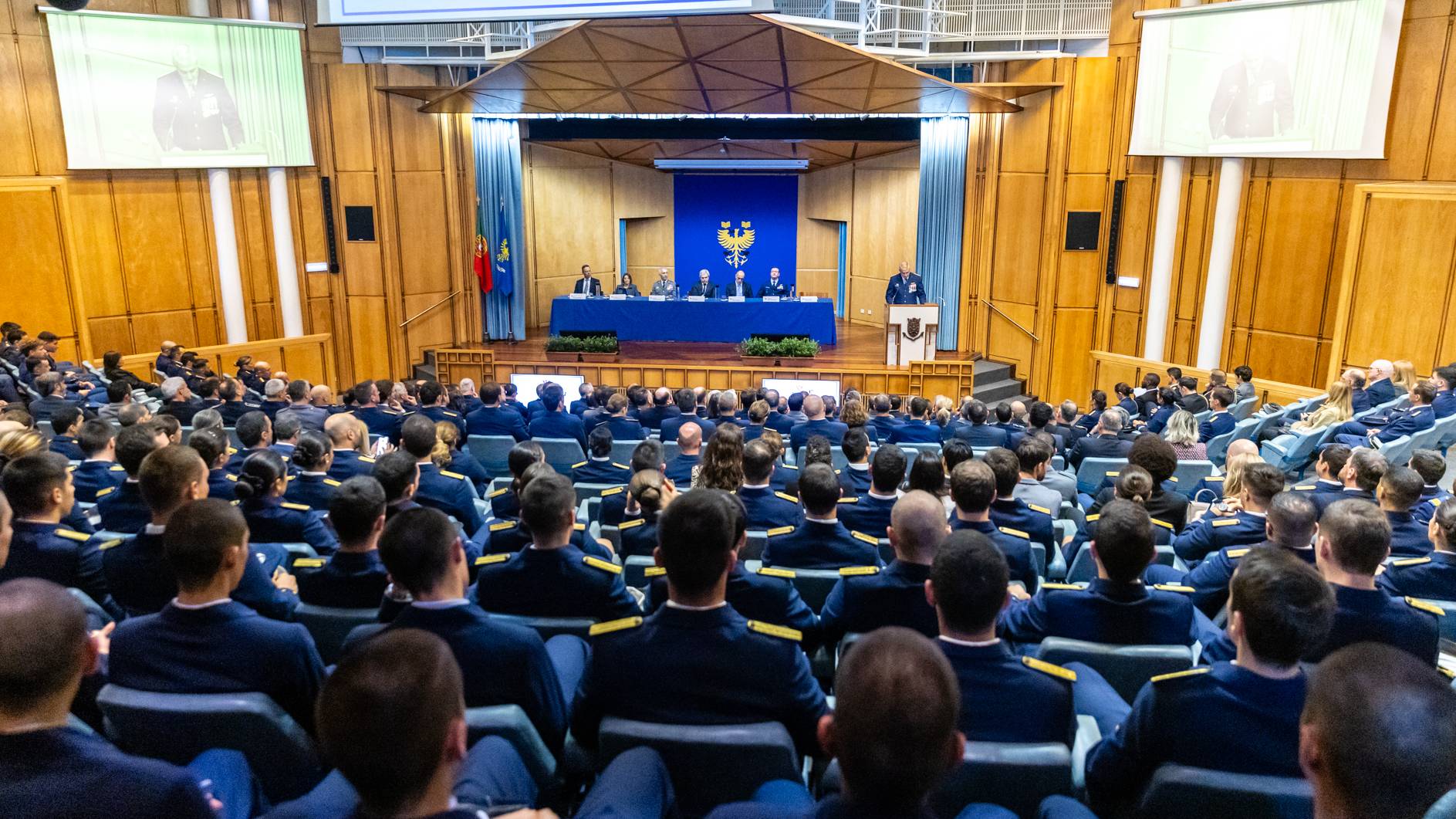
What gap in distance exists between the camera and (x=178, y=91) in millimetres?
11078

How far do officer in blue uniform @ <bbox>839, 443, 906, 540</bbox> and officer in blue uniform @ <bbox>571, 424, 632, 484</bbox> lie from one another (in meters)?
1.55

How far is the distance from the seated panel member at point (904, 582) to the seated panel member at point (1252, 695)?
2.94 feet

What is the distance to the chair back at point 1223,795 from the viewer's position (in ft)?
6.24

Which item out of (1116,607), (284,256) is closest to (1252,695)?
(1116,607)

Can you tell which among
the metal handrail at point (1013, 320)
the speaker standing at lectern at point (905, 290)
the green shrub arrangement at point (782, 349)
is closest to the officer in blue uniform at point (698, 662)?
the green shrub arrangement at point (782, 349)

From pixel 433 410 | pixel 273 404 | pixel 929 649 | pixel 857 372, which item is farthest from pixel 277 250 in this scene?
pixel 929 649

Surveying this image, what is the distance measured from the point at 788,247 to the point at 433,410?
440 inches

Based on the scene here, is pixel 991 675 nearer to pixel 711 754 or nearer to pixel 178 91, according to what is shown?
pixel 711 754

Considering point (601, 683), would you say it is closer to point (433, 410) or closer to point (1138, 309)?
point (433, 410)

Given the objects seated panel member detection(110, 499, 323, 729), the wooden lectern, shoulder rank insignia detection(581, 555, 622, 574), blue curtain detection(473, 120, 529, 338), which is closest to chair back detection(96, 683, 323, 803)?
seated panel member detection(110, 499, 323, 729)

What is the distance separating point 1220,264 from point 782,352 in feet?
17.6

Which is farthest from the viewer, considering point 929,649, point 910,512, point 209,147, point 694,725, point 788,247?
point 788,247

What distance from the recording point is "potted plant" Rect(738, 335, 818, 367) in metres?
12.0

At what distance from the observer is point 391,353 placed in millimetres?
13094
